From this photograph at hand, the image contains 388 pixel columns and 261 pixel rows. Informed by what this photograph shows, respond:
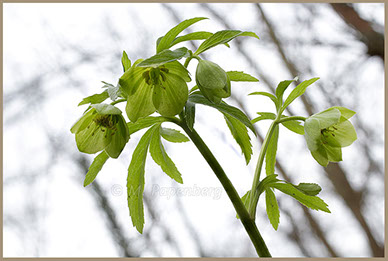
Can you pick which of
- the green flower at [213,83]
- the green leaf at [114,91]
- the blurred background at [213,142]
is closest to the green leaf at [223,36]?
the green flower at [213,83]

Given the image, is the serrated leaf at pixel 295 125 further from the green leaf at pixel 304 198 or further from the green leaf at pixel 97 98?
the green leaf at pixel 97 98

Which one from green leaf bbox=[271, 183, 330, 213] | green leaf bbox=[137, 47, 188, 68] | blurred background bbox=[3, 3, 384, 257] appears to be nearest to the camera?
green leaf bbox=[137, 47, 188, 68]

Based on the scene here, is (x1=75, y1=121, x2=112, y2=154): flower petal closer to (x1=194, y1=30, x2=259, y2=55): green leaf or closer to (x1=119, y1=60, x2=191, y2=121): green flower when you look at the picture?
(x1=119, y1=60, x2=191, y2=121): green flower

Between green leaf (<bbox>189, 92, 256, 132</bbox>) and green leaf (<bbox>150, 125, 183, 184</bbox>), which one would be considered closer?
green leaf (<bbox>189, 92, 256, 132</bbox>)

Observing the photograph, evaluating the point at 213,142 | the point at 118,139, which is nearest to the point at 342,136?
the point at 118,139

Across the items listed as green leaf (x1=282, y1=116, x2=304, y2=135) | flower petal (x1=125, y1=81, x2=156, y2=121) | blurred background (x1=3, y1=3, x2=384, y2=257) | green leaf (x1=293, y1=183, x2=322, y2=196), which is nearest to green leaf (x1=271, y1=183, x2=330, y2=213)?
green leaf (x1=293, y1=183, x2=322, y2=196)

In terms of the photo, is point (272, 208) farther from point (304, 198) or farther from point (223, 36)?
point (223, 36)
